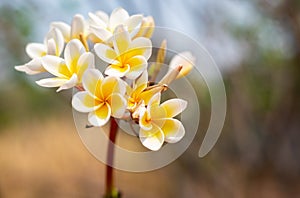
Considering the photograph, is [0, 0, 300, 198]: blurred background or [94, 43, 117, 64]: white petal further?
[0, 0, 300, 198]: blurred background

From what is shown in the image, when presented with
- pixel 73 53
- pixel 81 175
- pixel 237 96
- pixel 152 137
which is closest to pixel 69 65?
pixel 73 53

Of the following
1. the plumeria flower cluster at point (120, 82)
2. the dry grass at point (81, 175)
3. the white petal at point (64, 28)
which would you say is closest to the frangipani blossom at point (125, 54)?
the plumeria flower cluster at point (120, 82)

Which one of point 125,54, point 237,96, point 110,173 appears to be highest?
point 237,96

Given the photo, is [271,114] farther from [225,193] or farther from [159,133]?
[159,133]

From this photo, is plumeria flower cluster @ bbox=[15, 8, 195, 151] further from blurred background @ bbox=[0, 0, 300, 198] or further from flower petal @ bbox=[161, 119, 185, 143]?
blurred background @ bbox=[0, 0, 300, 198]

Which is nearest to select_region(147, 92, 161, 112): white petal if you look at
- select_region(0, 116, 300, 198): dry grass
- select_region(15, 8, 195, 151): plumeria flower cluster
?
select_region(15, 8, 195, 151): plumeria flower cluster

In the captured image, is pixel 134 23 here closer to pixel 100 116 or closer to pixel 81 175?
pixel 100 116
